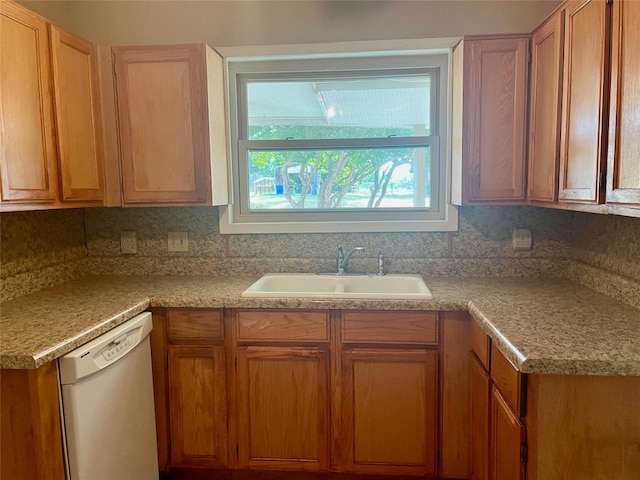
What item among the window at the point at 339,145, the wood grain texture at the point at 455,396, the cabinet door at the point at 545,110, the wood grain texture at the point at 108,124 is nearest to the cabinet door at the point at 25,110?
the wood grain texture at the point at 108,124

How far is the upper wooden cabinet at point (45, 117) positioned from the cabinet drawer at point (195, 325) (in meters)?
0.70

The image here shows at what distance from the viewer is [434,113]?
239cm

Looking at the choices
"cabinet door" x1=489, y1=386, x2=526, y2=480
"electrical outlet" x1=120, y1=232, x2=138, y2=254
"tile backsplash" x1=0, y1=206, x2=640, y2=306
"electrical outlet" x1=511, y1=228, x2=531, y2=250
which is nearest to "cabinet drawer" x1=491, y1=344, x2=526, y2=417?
"cabinet door" x1=489, y1=386, x2=526, y2=480

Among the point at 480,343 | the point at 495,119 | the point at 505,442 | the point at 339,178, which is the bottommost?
the point at 505,442

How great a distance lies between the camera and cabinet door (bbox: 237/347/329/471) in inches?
77.2

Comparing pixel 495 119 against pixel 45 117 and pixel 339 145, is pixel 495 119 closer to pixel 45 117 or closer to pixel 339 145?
pixel 339 145

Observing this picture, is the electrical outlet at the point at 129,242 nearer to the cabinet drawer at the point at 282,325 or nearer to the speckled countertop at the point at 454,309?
the speckled countertop at the point at 454,309

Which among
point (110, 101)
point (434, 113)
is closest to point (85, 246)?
point (110, 101)

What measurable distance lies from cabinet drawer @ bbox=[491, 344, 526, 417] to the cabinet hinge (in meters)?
0.09

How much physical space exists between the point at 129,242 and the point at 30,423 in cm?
128

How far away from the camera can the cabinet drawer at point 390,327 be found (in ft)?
6.20

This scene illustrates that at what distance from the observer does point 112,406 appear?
164cm

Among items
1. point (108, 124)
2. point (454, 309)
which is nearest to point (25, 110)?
point (108, 124)

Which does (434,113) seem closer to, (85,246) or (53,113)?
(53,113)
